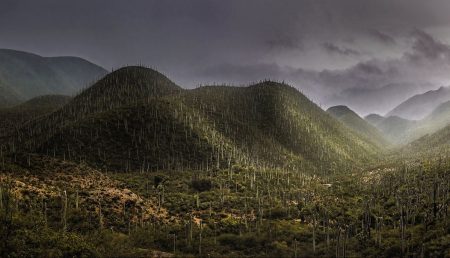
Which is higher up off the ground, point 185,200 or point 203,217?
point 185,200

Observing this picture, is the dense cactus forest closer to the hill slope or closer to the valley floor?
the valley floor

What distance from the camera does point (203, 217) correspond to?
80750mm

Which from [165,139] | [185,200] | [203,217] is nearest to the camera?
[203,217]

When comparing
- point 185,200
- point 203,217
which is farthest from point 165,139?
point 203,217

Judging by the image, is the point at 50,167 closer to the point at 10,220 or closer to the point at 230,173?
the point at 10,220

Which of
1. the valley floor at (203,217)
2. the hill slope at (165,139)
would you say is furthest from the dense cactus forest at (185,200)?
the hill slope at (165,139)

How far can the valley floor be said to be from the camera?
51469mm

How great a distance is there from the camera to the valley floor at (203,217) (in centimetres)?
5147

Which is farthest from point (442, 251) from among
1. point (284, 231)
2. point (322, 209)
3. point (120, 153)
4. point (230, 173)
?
point (120, 153)

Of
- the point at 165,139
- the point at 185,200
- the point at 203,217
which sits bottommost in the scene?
the point at 203,217

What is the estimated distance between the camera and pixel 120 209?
72.4 metres

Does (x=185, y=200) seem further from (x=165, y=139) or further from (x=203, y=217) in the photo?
(x=165, y=139)

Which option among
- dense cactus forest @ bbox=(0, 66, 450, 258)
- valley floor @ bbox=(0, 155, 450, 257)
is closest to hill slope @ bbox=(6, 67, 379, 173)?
dense cactus forest @ bbox=(0, 66, 450, 258)

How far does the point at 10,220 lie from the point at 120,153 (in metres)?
76.7
